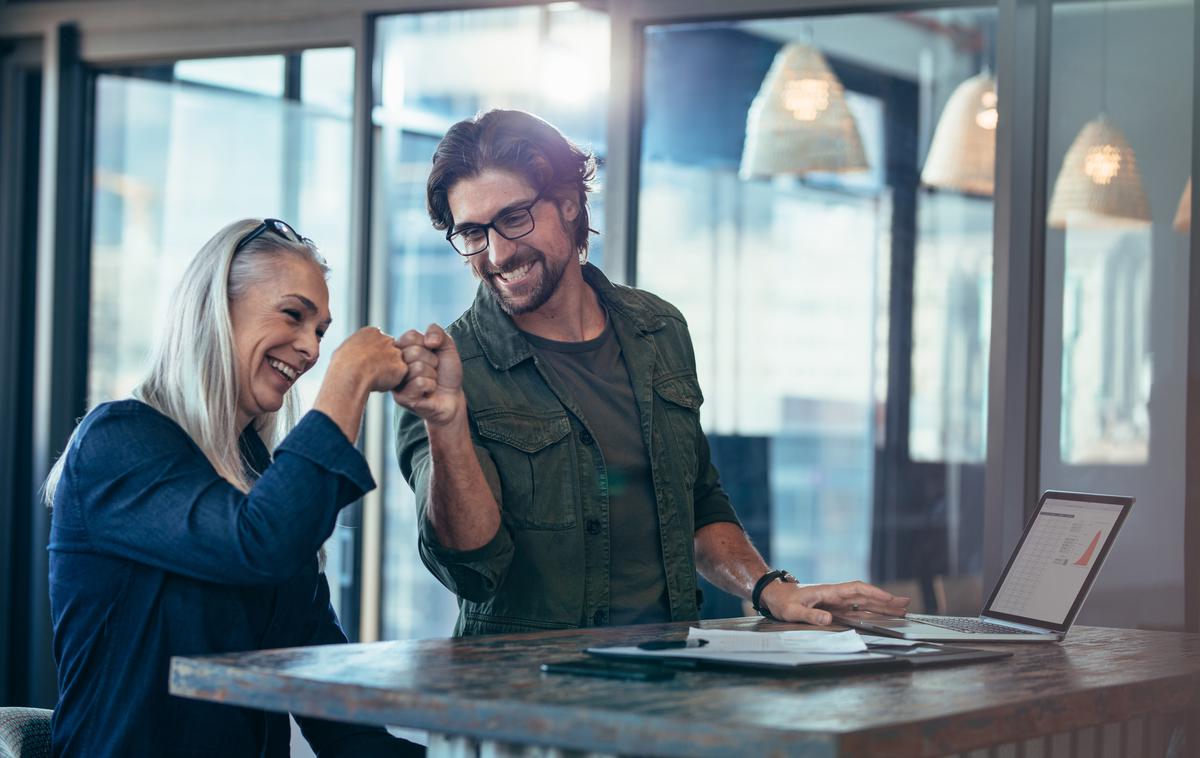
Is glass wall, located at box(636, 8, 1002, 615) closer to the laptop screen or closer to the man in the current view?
the man

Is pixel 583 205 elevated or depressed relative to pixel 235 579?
elevated

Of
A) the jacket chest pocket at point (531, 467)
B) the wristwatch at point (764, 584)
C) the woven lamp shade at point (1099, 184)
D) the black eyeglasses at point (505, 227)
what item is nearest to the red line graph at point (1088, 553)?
the wristwatch at point (764, 584)

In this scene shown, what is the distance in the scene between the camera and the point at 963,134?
4.34m

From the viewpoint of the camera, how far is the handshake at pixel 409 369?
1.92 m

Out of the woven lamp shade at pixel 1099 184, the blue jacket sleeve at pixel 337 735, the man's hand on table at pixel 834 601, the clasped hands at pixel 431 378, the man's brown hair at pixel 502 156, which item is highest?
the woven lamp shade at pixel 1099 184

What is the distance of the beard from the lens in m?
2.34

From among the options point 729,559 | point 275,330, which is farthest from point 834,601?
point 275,330

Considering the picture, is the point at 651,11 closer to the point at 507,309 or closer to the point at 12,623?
the point at 507,309

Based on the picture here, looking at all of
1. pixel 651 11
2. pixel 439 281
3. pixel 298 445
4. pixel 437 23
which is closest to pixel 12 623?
pixel 439 281

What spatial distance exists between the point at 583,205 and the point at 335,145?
1.82 m

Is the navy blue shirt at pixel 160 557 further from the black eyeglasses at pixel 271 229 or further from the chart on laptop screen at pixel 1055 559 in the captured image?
the chart on laptop screen at pixel 1055 559

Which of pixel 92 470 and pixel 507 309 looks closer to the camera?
pixel 92 470

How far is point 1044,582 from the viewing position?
7.21 feet

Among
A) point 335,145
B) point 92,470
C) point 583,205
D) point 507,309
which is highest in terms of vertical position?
point 335,145
